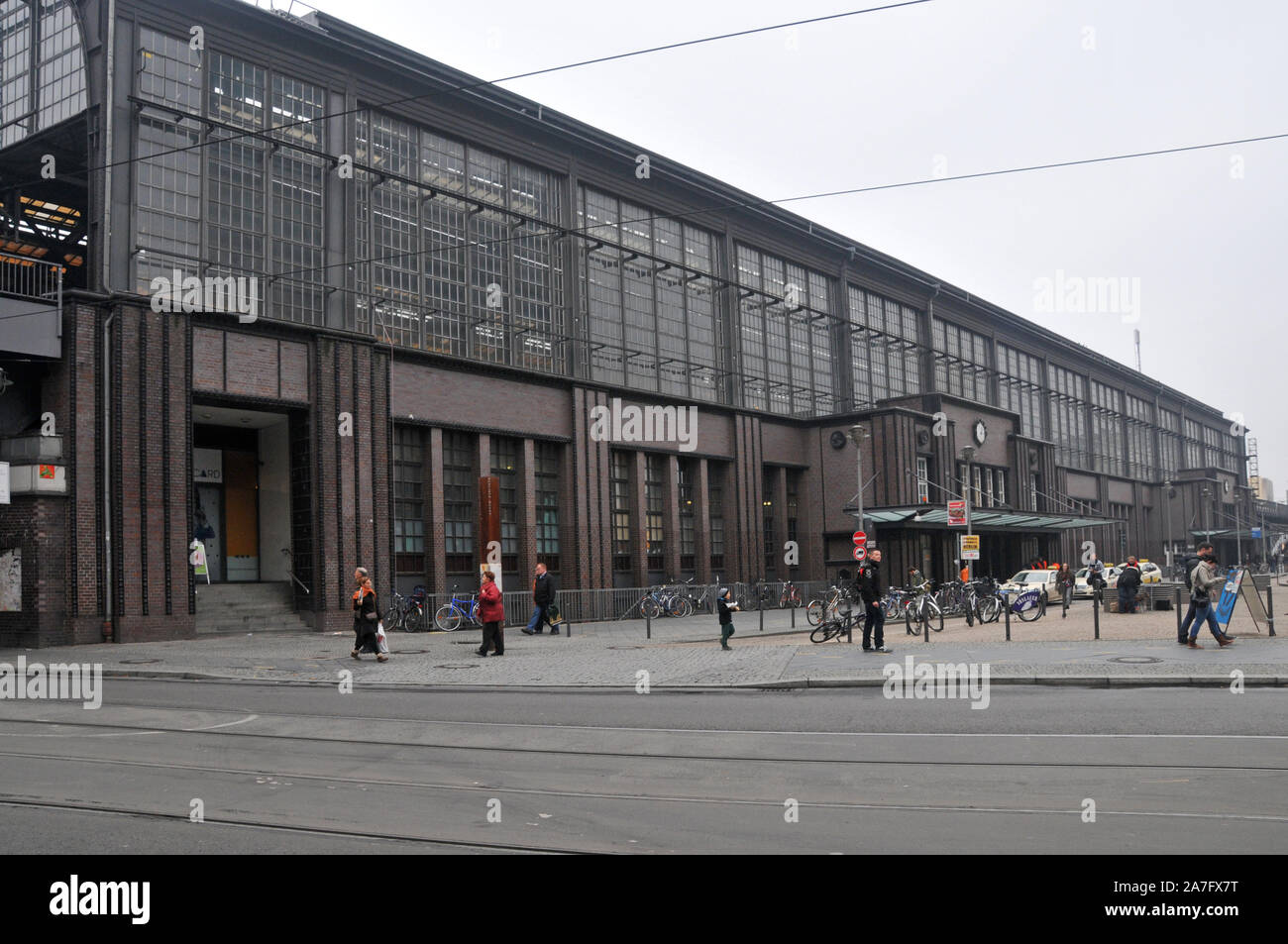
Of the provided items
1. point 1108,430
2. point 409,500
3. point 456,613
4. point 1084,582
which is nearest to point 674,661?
point 456,613

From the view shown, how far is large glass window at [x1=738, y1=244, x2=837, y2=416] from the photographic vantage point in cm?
4788

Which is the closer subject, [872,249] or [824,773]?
[824,773]

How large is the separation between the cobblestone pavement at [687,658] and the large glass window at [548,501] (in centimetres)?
934

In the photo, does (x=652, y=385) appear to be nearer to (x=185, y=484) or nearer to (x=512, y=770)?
(x=185, y=484)

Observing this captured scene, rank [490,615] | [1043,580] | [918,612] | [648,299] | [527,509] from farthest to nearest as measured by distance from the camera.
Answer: [648,299]
[1043,580]
[527,509]
[918,612]
[490,615]

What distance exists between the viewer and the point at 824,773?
927 cm

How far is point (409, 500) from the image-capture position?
33062mm

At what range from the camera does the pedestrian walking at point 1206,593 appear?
61.4 feet

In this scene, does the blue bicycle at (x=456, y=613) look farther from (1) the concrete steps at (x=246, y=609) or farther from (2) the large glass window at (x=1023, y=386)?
(2) the large glass window at (x=1023, y=386)

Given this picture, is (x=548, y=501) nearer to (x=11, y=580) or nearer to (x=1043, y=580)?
(x=11, y=580)

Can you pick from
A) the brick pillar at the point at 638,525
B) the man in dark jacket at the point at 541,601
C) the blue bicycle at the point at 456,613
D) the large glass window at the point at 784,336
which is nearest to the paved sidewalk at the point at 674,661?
the man in dark jacket at the point at 541,601

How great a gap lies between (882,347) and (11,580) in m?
42.3

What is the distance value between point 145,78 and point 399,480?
12300mm
